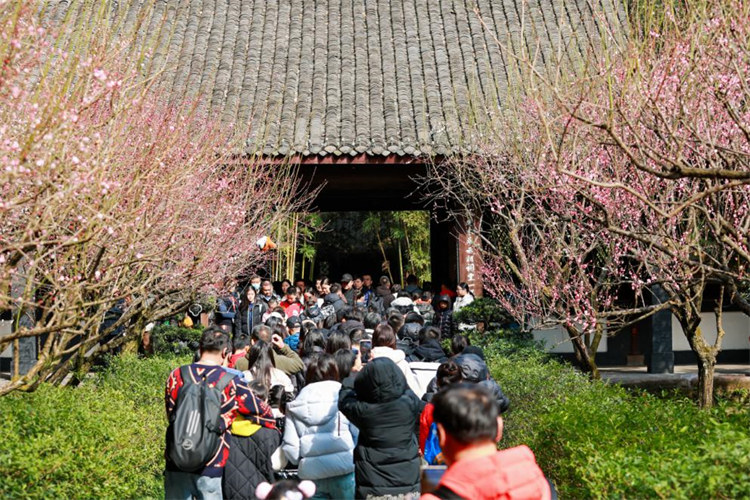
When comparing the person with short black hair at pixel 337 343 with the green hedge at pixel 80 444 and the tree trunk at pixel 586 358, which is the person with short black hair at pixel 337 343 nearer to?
the green hedge at pixel 80 444

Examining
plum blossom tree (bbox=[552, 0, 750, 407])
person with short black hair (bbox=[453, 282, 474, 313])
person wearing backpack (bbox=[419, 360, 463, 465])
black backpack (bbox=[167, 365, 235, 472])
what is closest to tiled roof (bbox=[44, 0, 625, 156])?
person with short black hair (bbox=[453, 282, 474, 313])

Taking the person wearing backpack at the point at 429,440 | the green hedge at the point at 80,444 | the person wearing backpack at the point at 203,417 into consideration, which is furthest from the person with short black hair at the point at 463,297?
the person wearing backpack at the point at 203,417

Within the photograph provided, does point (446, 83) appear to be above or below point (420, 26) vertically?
below

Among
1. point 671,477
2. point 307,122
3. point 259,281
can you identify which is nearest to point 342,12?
point 307,122

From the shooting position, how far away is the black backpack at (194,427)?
575 cm

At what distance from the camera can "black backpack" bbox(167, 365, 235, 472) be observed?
5750 millimetres

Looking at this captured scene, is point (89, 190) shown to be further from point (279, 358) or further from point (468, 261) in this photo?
point (468, 261)

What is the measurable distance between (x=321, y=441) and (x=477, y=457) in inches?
140

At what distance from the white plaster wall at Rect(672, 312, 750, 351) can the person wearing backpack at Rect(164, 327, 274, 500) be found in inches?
517

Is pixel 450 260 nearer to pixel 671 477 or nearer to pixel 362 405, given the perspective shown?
pixel 362 405

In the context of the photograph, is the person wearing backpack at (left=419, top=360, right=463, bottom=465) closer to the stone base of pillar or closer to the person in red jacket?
the person in red jacket

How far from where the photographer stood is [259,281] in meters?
15.6

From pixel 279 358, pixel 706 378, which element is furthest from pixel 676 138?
pixel 706 378

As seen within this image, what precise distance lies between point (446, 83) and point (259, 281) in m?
5.39
